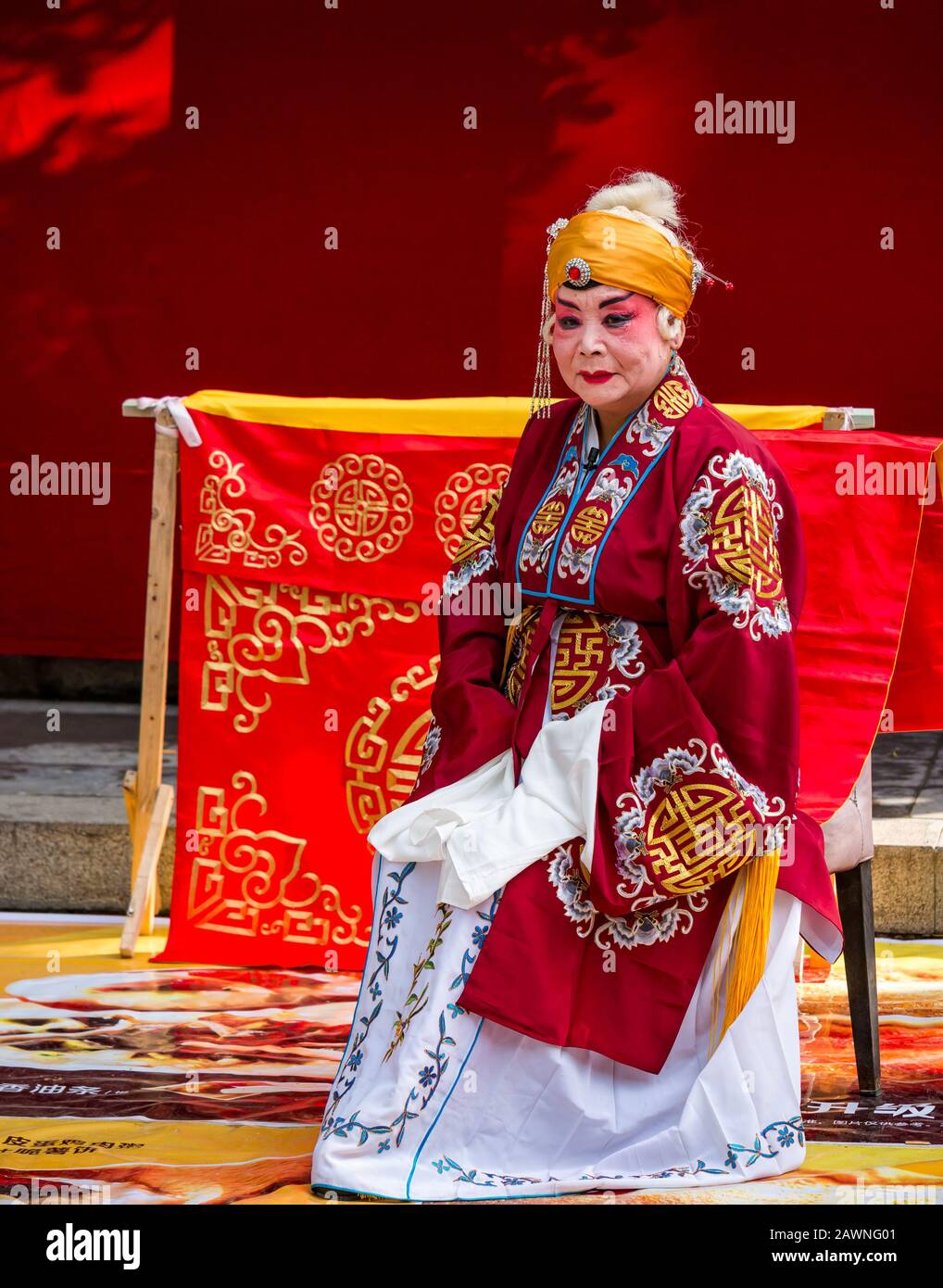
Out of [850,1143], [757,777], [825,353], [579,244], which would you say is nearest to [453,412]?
[579,244]

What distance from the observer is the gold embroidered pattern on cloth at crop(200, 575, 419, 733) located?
172 inches

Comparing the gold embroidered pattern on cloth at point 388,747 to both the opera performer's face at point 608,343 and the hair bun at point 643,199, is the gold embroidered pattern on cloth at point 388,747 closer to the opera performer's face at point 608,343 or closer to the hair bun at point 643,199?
the opera performer's face at point 608,343

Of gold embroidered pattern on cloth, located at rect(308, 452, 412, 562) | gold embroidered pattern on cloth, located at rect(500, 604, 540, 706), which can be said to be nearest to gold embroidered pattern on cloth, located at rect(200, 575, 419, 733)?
gold embroidered pattern on cloth, located at rect(308, 452, 412, 562)

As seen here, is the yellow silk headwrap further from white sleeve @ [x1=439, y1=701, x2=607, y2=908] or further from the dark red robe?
white sleeve @ [x1=439, y1=701, x2=607, y2=908]

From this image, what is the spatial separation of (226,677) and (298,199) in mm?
2679

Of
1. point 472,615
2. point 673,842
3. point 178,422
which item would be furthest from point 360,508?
point 673,842

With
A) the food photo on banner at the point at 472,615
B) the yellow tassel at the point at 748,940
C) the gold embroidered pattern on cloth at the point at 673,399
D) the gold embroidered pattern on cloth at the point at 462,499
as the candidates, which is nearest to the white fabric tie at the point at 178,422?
the food photo on banner at the point at 472,615

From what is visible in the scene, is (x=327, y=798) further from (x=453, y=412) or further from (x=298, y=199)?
(x=298, y=199)

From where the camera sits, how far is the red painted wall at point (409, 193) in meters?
6.24

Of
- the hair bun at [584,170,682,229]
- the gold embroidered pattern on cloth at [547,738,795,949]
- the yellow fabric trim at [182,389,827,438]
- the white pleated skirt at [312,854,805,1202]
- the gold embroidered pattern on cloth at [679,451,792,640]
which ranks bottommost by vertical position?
the white pleated skirt at [312,854,805,1202]

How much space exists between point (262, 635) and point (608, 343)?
159 cm

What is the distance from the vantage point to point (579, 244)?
10.2 feet

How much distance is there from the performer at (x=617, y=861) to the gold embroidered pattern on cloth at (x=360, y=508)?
1.21 m

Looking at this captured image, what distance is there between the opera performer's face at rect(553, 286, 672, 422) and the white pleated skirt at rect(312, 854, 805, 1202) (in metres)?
0.89
